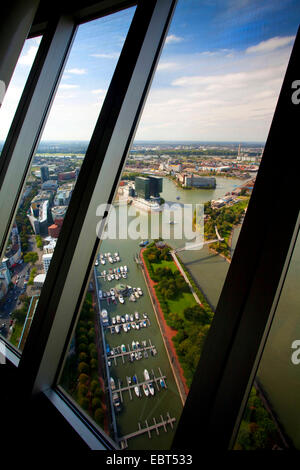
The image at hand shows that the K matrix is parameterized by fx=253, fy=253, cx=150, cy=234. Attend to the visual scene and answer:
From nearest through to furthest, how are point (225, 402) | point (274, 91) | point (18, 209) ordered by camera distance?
point (225, 402) < point (274, 91) < point (18, 209)

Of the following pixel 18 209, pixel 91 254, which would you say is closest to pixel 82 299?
pixel 91 254

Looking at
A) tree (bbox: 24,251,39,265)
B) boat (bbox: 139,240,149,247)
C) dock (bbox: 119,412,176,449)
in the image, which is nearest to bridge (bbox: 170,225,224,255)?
boat (bbox: 139,240,149,247)

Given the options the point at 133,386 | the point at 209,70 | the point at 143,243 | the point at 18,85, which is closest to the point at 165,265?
the point at 143,243

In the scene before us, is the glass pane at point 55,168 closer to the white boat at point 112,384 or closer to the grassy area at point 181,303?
the white boat at point 112,384

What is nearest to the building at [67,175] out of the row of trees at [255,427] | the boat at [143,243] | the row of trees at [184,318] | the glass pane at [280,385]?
the boat at [143,243]

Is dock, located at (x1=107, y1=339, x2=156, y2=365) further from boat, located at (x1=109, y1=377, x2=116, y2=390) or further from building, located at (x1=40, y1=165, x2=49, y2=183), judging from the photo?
building, located at (x1=40, y1=165, x2=49, y2=183)

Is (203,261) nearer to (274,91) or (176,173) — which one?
(176,173)
